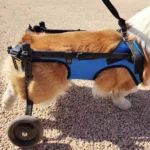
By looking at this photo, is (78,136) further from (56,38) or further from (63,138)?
(56,38)

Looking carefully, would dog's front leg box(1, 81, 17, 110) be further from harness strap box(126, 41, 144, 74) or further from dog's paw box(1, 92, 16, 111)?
harness strap box(126, 41, 144, 74)

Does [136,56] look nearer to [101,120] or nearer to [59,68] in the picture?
[59,68]

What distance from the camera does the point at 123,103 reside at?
3.11 metres

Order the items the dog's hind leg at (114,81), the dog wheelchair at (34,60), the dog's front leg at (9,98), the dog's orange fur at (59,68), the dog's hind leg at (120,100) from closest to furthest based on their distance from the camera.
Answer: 1. the dog wheelchair at (34,60)
2. the dog's orange fur at (59,68)
3. the dog's hind leg at (114,81)
4. the dog's front leg at (9,98)
5. the dog's hind leg at (120,100)

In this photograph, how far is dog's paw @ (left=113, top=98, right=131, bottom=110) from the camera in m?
3.10

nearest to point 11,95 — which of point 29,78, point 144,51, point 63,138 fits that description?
point 29,78

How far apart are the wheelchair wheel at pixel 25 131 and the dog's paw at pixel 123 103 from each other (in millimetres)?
987

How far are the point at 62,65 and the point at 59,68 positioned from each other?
0.04 metres

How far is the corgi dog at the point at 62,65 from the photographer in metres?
2.49

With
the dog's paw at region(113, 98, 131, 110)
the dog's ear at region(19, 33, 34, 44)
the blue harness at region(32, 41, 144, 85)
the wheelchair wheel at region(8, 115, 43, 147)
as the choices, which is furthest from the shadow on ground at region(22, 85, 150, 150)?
the dog's ear at region(19, 33, 34, 44)

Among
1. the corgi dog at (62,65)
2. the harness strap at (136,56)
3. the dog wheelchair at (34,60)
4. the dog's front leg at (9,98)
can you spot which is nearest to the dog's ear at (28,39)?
the corgi dog at (62,65)

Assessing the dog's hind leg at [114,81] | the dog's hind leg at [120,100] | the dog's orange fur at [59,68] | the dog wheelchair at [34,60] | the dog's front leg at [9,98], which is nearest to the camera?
the dog wheelchair at [34,60]

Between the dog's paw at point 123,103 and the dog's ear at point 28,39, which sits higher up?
the dog's ear at point 28,39

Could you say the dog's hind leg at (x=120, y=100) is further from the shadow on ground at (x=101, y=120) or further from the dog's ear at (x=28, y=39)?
the dog's ear at (x=28, y=39)
